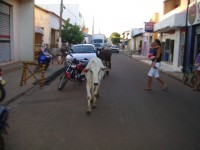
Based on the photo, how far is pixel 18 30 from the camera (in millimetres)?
22109

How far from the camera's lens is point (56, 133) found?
6211mm

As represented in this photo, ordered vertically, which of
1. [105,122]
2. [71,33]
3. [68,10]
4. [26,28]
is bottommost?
[105,122]

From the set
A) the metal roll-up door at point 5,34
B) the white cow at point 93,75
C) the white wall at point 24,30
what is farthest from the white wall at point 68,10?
the white cow at point 93,75

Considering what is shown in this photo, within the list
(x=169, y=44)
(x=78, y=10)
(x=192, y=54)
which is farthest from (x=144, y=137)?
(x=78, y=10)

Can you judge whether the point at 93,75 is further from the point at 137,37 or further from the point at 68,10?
the point at 68,10

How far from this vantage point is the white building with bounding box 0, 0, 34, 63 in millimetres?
19938

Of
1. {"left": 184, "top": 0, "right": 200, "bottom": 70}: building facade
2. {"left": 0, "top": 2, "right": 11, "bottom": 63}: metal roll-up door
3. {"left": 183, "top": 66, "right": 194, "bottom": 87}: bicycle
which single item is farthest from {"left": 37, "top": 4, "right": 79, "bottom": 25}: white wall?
{"left": 183, "top": 66, "right": 194, "bottom": 87}: bicycle

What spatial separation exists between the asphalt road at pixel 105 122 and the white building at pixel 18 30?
1023cm

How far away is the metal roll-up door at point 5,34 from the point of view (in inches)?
744

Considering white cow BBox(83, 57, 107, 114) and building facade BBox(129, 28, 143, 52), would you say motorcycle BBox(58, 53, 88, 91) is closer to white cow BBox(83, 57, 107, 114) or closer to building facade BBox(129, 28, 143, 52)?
white cow BBox(83, 57, 107, 114)

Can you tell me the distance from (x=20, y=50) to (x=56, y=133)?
55.8 feet

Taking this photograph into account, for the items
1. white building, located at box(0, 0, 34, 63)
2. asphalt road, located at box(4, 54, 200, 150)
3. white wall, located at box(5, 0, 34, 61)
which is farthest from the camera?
white wall, located at box(5, 0, 34, 61)

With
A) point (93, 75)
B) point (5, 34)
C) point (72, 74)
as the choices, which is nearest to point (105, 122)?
point (93, 75)

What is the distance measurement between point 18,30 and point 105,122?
1658 centimetres
